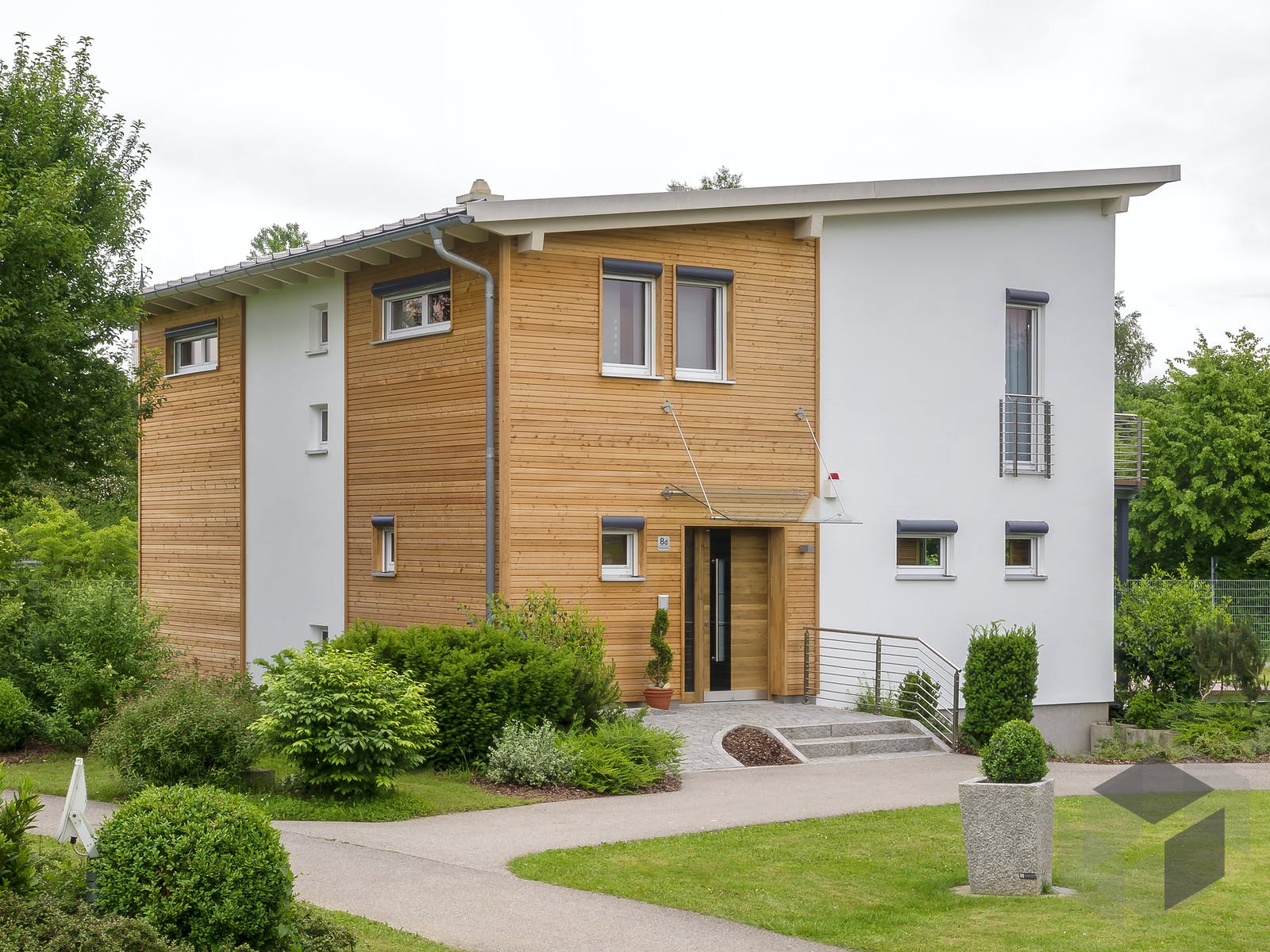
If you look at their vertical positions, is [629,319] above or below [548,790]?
above

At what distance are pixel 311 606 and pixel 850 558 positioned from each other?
769cm

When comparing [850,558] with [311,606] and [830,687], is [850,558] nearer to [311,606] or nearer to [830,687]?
[830,687]

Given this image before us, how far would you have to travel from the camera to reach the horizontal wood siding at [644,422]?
669 inches

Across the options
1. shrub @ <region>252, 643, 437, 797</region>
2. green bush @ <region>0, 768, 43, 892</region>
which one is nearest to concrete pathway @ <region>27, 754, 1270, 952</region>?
shrub @ <region>252, 643, 437, 797</region>

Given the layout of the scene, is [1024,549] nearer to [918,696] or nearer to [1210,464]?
[918,696]

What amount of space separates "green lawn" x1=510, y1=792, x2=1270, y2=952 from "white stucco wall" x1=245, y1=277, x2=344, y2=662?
10.3 m

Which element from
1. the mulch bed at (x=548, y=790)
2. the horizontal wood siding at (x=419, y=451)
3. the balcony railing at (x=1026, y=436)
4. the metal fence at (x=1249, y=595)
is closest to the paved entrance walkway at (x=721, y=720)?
the mulch bed at (x=548, y=790)

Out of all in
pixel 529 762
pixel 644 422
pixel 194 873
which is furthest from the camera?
pixel 644 422

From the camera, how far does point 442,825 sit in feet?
37.6

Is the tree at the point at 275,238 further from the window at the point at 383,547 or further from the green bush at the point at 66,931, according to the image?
the green bush at the point at 66,931

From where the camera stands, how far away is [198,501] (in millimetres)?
23203

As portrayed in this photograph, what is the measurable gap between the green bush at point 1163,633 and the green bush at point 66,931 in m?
16.9

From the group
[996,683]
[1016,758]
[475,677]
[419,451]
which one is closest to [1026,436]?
[996,683]

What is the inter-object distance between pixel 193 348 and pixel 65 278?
6.28m
